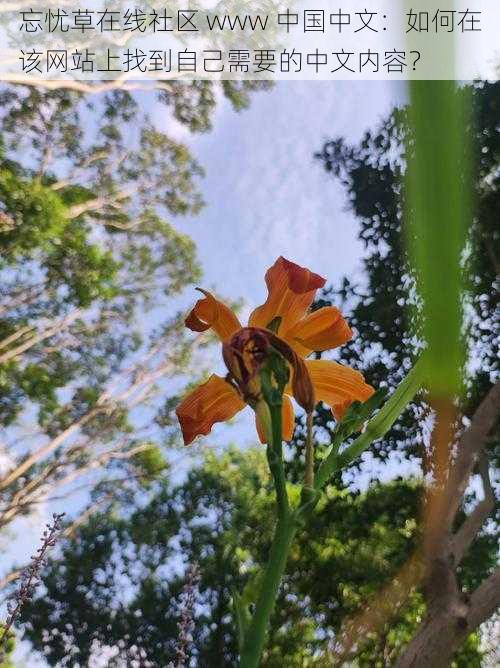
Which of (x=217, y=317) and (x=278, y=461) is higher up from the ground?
(x=217, y=317)

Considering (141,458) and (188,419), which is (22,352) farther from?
(188,419)

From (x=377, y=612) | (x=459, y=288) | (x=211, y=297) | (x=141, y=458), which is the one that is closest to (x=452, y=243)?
(x=459, y=288)

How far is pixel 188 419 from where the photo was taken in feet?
1.41

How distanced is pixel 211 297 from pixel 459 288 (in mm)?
314

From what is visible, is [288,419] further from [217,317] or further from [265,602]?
[265,602]

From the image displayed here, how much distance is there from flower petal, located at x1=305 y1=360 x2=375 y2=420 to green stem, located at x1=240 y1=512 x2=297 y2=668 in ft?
0.39

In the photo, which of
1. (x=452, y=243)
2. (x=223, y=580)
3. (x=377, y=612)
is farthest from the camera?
(x=223, y=580)

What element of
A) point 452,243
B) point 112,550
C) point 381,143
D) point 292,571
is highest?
point 381,143

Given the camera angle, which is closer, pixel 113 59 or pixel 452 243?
pixel 452 243

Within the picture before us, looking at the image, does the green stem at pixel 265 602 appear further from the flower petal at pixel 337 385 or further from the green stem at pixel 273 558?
the flower petal at pixel 337 385

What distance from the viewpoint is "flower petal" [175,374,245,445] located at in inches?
16.8

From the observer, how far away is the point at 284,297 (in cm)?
43

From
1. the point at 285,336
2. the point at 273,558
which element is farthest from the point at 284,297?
the point at 273,558

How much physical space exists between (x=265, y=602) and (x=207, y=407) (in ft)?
0.55
